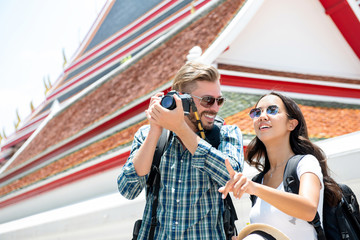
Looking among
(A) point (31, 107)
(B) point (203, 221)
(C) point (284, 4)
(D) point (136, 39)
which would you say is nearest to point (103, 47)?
(D) point (136, 39)

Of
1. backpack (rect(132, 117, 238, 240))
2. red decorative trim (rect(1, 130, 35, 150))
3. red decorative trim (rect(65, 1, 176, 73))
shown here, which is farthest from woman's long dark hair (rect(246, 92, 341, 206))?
red decorative trim (rect(1, 130, 35, 150))

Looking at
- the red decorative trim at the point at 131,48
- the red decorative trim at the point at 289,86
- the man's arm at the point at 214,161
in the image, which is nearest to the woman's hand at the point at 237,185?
the man's arm at the point at 214,161

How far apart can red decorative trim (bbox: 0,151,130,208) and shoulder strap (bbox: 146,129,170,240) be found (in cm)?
306

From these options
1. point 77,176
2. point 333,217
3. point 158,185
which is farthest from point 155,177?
point 77,176

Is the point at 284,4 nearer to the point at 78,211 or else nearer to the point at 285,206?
the point at 78,211

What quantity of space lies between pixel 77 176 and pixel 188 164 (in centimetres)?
444

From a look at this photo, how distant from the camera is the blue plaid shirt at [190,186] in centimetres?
163

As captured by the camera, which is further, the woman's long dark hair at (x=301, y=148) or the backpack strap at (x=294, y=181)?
the woman's long dark hair at (x=301, y=148)

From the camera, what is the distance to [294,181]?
1.63 meters

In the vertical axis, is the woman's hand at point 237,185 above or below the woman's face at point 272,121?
below

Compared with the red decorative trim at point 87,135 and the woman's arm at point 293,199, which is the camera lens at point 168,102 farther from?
the red decorative trim at point 87,135

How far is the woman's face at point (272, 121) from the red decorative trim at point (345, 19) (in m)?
3.99

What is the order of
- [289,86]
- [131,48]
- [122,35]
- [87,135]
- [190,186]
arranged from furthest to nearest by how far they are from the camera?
[122,35] → [131,48] → [87,135] → [289,86] → [190,186]

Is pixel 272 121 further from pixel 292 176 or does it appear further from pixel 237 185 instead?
Result: pixel 237 185
